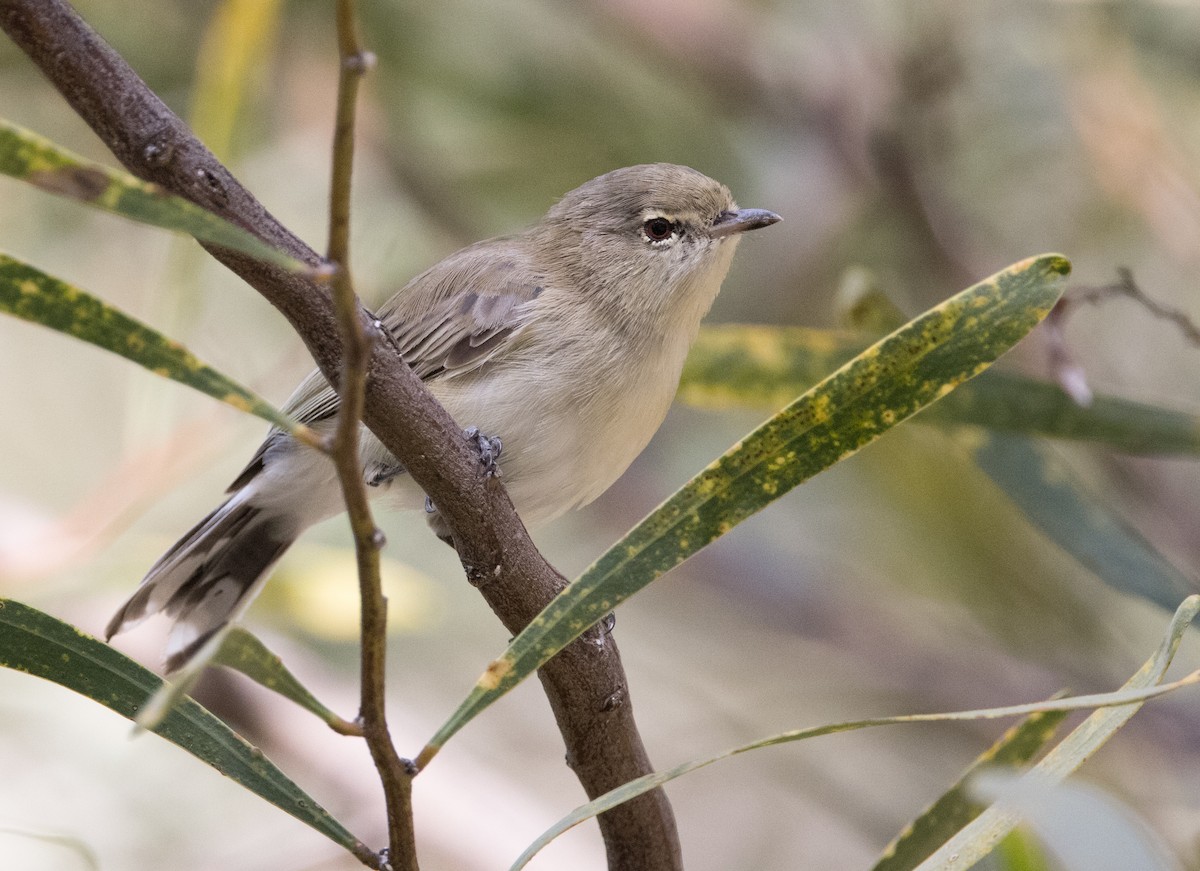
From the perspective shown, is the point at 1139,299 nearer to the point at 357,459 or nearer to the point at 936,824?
the point at 936,824

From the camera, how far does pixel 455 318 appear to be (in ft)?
9.91

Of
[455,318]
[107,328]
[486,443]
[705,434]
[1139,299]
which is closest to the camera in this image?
[107,328]

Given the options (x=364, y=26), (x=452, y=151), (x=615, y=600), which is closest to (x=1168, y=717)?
(x=615, y=600)

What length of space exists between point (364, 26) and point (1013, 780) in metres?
3.82

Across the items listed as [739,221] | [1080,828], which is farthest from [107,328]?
[739,221]

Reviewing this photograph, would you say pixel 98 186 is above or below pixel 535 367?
below

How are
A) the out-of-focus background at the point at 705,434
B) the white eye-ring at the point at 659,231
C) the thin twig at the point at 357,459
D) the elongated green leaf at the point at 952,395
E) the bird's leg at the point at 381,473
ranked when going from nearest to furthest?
the thin twig at the point at 357,459, the elongated green leaf at the point at 952,395, the bird's leg at the point at 381,473, the white eye-ring at the point at 659,231, the out-of-focus background at the point at 705,434

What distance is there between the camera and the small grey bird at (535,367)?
2766 millimetres

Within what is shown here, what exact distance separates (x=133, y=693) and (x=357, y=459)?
1.88ft

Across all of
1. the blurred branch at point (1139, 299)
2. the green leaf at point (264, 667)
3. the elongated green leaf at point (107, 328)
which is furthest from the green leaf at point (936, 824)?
the elongated green leaf at point (107, 328)

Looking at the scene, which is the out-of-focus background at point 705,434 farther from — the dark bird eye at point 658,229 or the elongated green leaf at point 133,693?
the elongated green leaf at point 133,693

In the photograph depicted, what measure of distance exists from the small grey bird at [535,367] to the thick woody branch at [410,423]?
2.71 ft

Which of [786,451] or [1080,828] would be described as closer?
[1080,828]

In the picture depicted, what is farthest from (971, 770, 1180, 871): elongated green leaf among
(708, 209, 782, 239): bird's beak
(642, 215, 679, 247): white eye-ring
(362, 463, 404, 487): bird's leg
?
(642, 215, 679, 247): white eye-ring
